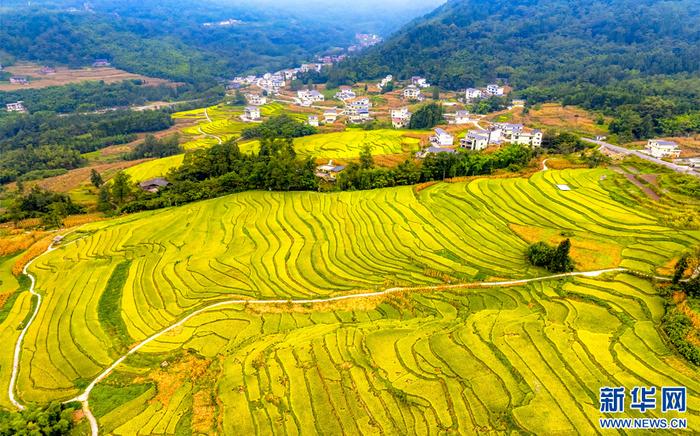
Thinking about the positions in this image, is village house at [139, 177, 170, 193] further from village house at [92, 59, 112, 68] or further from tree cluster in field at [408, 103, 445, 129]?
village house at [92, 59, 112, 68]

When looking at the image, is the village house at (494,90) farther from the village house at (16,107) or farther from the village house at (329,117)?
the village house at (16,107)

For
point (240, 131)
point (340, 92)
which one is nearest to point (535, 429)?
point (240, 131)

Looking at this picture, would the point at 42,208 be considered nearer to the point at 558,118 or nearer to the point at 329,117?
the point at 329,117

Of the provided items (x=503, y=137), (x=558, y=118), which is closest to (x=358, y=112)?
(x=503, y=137)

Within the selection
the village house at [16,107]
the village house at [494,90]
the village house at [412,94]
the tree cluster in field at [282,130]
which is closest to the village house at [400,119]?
the tree cluster in field at [282,130]

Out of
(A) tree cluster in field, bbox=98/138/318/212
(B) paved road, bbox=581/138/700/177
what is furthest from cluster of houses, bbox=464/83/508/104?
(A) tree cluster in field, bbox=98/138/318/212

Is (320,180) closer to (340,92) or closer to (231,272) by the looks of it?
(231,272)

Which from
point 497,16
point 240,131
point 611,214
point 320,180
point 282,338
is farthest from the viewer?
point 497,16
